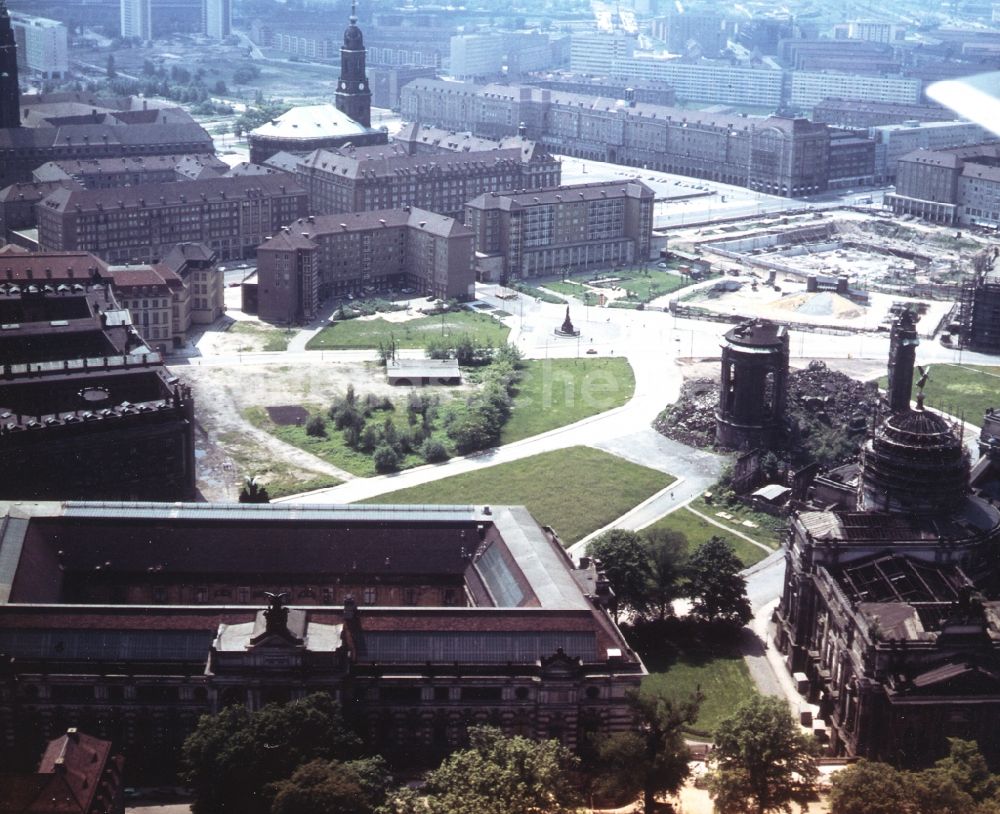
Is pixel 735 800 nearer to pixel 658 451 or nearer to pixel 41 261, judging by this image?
pixel 658 451

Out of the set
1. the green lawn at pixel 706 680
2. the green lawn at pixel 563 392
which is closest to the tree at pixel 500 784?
the green lawn at pixel 706 680

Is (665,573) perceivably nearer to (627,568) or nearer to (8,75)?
(627,568)

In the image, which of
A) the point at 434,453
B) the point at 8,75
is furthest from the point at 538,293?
the point at 8,75

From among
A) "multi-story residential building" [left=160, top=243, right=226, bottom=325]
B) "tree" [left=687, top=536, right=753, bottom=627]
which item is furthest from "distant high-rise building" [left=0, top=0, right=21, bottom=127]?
"tree" [left=687, top=536, right=753, bottom=627]

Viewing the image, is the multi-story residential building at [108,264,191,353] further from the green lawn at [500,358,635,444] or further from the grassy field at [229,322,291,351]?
the green lawn at [500,358,635,444]

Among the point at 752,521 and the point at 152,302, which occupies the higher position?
the point at 152,302

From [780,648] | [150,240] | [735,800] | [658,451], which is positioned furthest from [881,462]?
[150,240]
